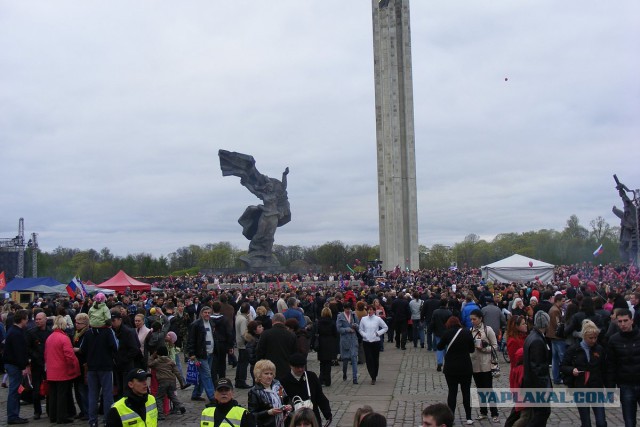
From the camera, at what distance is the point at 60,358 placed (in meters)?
9.13

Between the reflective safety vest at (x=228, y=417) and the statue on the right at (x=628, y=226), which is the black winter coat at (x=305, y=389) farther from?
A: the statue on the right at (x=628, y=226)

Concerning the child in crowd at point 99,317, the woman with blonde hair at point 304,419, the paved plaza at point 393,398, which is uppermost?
the child in crowd at point 99,317

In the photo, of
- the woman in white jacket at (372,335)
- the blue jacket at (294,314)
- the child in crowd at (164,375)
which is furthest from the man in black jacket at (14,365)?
the woman in white jacket at (372,335)

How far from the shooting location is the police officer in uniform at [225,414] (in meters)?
4.75

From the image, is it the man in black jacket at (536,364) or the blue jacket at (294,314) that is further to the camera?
the blue jacket at (294,314)

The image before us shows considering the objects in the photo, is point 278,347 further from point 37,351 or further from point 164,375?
point 37,351

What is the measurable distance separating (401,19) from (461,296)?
41896 mm

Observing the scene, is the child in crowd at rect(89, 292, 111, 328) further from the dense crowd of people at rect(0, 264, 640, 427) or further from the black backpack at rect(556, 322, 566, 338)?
the black backpack at rect(556, 322, 566, 338)

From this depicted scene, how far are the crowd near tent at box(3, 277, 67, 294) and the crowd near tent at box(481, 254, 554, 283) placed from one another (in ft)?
62.6

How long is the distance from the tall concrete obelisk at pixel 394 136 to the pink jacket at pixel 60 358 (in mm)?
44764

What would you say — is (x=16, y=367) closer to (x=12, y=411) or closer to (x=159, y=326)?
(x=12, y=411)

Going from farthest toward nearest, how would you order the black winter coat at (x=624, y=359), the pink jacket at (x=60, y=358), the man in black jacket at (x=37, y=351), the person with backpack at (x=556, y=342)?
the person with backpack at (x=556, y=342) < the man in black jacket at (x=37, y=351) < the pink jacket at (x=60, y=358) < the black winter coat at (x=624, y=359)

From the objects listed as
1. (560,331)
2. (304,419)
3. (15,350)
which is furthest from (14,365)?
(560,331)

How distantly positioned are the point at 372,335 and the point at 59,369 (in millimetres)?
5189
